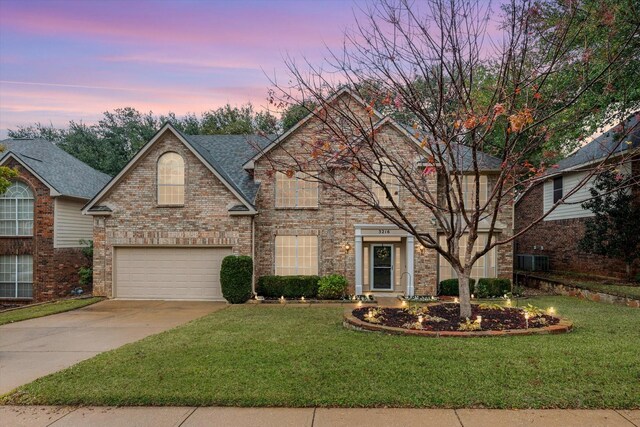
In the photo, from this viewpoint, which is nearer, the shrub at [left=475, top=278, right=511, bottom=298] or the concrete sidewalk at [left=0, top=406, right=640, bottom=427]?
the concrete sidewalk at [left=0, top=406, right=640, bottom=427]

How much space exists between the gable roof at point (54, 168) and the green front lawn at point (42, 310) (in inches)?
218

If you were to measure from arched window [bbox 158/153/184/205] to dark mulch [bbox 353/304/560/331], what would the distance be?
9.09 m

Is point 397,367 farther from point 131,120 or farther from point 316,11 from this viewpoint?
point 131,120

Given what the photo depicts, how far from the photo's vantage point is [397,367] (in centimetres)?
593

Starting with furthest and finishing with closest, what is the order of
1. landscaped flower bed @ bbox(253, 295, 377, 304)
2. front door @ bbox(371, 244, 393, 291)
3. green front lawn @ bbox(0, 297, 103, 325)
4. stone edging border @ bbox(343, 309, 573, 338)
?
1. front door @ bbox(371, 244, 393, 291)
2. landscaped flower bed @ bbox(253, 295, 377, 304)
3. green front lawn @ bbox(0, 297, 103, 325)
4. stone edging border @ bbox(343, 309, 573, 338)

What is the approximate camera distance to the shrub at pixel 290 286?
15414 mm

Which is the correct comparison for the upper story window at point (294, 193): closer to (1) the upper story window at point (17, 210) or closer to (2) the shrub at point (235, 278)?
(2) the shrub at point (235, 278)

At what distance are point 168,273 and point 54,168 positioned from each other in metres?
8.73

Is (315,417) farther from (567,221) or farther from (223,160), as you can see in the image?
(567,221)

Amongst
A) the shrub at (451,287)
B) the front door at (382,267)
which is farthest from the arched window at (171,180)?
the shrub at (451,287)

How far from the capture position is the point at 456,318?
8.99 m

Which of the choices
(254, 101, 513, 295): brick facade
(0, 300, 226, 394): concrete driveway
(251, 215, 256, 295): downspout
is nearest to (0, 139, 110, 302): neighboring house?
(0, 300, 226, 394): concrete driveway

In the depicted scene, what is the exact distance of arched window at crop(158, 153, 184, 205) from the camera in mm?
15805

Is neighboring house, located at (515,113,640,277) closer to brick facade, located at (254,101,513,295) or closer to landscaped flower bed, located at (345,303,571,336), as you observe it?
brick facade, located at (254,101,513,295)
